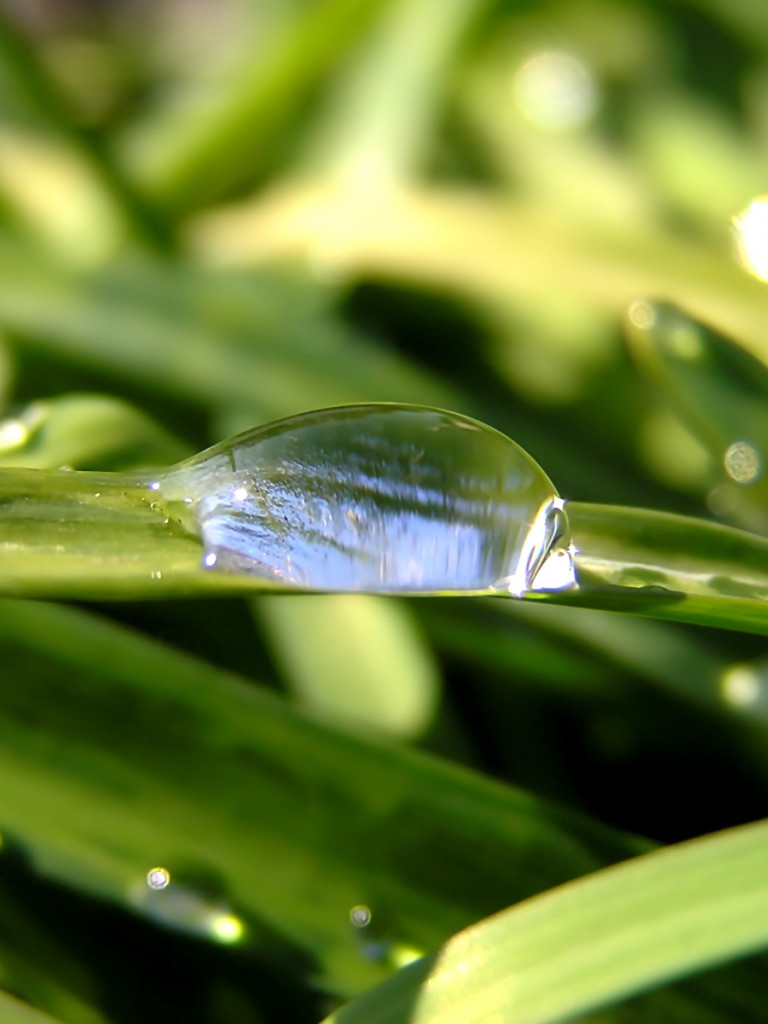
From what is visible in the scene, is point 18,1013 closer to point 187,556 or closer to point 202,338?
point 187,556

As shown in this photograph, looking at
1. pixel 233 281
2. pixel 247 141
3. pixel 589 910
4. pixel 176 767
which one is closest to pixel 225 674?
pixel 176 767

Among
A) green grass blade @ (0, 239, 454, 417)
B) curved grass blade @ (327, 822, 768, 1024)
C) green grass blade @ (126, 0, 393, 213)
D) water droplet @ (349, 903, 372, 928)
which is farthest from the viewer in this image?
green grass blade @ (126, 0, 393, 213)

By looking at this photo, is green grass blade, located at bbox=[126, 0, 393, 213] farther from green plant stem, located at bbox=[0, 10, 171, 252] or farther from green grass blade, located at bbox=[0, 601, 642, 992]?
green grass blade, located at bbox=[0, 601, 642, 992]

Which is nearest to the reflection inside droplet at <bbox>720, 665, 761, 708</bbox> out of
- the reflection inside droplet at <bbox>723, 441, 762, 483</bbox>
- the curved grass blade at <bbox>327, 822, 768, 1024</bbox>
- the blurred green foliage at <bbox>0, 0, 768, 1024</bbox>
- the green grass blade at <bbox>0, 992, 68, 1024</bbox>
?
the blurred green foliage at <bbox>0, 0, 768, 1024</bbox>

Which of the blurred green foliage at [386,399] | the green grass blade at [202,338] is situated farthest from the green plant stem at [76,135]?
the green grass blade at [202,338]

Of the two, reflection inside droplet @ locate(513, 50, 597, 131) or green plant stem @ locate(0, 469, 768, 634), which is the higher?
reflection inside droplet @ locate(513, 50, 597, 131)

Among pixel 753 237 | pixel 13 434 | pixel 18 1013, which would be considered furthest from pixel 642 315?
pixel 18 1013
